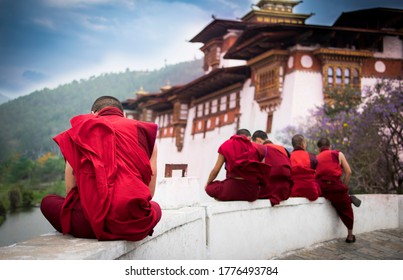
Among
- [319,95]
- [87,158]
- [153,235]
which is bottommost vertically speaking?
[153,235]

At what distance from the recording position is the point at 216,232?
12.1 feet

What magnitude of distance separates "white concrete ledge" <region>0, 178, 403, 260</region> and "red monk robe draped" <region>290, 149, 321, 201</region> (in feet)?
0.46

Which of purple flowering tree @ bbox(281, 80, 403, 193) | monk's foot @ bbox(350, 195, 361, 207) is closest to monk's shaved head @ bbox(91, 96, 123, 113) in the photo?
monk's foot @ bbox(350, 195, 361, 207)

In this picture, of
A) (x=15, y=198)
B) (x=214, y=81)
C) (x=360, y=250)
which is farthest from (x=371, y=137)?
(x=15, y=198)

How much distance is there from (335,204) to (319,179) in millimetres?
326

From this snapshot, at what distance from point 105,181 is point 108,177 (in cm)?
3

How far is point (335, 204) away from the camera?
5500 millimetres

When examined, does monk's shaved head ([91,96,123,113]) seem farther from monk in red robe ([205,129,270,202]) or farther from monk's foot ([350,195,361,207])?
monk's foot ([350,195,361,207])

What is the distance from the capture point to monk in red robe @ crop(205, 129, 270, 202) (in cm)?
422

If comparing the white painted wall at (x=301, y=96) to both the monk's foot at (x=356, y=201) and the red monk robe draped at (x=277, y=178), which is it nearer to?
the monk's foot at (x=356, y=201)

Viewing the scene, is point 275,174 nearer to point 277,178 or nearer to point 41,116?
point 277,178

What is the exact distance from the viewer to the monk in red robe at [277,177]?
459 cm
